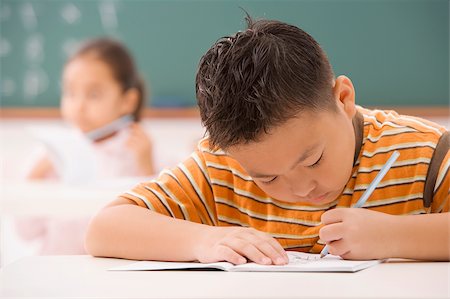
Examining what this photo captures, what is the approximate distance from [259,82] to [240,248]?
178mm

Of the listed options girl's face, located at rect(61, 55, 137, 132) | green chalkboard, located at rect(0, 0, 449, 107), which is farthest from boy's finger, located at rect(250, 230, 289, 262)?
green chalkboard, located at rect(0, 0, 449, 107)

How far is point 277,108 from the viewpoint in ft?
2.74

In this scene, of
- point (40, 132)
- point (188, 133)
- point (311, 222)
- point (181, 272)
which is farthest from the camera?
point (188, 133)

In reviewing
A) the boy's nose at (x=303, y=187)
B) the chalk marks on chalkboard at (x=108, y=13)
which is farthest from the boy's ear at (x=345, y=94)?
the chalk marks on chalkboard at (x=108, y=13)

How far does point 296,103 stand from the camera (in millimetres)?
849

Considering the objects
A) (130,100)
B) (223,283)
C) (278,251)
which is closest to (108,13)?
(130,100)

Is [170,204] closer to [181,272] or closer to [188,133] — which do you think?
[181,272]

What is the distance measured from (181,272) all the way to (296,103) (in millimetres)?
220

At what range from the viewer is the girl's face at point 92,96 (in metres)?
2.58

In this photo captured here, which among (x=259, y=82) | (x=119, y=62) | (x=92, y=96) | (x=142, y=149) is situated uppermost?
(x=259, y=82)

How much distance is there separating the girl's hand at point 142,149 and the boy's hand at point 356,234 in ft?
5.14

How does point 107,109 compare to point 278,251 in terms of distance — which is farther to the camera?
point 107,109

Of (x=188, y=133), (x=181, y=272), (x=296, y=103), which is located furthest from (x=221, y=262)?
(x=188, y=133)

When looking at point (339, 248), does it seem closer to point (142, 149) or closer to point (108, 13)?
point (142, 149)
